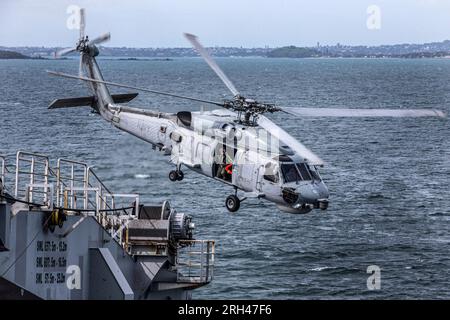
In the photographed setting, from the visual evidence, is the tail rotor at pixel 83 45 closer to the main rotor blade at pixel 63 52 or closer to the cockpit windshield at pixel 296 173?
the main rotor blade at pixel 63 52

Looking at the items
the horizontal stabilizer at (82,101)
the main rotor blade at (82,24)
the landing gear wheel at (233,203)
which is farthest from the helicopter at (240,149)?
the main rotor blade at (82,24)

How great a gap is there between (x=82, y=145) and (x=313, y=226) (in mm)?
41735

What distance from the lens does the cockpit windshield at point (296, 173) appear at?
143ft

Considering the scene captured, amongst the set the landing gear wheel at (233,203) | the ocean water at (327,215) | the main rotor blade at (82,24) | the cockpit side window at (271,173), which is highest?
the main rotor blade at (82,24)

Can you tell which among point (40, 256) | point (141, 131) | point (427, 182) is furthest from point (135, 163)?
point (427, 182)

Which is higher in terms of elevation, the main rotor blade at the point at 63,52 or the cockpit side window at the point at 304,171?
the main rotor blade at the point at 63,52

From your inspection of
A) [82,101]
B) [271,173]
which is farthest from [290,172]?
[82,101]

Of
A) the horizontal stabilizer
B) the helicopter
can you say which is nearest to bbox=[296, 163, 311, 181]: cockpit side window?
the helicopter

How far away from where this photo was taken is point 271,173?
4369 centimetres

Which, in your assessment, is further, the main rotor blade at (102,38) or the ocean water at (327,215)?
the ocean water at (327,215)

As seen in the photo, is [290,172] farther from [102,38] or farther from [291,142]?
[102,38]

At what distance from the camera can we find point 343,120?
162125 mm

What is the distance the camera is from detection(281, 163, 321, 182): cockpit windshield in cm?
4344

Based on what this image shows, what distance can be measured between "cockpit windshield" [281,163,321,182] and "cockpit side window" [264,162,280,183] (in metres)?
0.29
